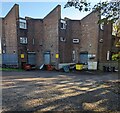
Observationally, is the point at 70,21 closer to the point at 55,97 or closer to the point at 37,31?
the point at 37,31

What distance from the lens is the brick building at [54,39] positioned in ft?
98.7

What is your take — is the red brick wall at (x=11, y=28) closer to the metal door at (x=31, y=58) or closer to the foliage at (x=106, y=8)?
the metal door at (x=31, y=58)

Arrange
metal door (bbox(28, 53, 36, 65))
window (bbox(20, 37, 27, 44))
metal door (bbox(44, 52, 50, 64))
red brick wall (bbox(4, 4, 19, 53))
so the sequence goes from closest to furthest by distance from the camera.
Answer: red brick wall (bbox(4, 4, 19, 53)), window (bbox(20, 37, 27, 44)), metal door (bbox(44, 52, 50, 64)), metal door (bbox(28, 53, 36, 65))

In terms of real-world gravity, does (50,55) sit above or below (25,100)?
above

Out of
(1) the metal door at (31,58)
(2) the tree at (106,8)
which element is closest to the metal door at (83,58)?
(1) the metal door at (31,58)

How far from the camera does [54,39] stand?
30703 millimetres

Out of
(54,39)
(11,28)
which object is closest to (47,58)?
(54,39)

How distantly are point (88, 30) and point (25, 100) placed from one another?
2470 cm

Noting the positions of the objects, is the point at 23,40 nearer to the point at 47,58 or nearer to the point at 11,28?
the point at 11,28

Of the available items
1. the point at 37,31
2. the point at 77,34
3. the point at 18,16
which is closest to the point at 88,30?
the point at 77,34

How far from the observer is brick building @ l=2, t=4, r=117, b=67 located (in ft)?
98.7

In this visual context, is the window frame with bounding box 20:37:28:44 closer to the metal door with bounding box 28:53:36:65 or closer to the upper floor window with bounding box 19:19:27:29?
the upper floor window with bounding box 19:19:27:29

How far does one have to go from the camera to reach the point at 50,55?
102ft

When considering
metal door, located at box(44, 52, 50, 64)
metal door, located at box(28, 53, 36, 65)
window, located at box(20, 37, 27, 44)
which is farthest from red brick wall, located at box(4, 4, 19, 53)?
metal door, located at box(44, 52, 50, 64)
